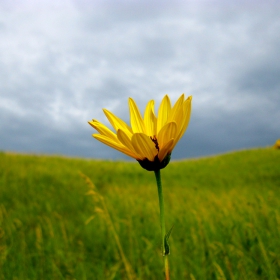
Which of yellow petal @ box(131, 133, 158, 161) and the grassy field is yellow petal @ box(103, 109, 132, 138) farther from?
the grassy field

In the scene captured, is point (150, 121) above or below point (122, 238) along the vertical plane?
above

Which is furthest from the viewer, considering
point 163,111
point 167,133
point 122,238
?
point 122,238

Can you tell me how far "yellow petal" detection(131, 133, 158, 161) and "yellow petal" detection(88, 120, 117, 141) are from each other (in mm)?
93

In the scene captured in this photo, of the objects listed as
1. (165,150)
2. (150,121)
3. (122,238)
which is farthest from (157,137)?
(122,238)

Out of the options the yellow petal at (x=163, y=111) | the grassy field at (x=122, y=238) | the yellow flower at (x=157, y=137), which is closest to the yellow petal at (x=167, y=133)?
the yellow flower at (x=157, y=137)

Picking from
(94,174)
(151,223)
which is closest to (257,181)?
(94,174)

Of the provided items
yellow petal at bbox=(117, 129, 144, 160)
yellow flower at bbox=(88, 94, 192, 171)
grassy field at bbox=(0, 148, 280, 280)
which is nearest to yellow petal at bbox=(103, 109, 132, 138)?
yellow flower at bbox=(88, 94, 192, 171)

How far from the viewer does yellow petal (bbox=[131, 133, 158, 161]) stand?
0.76m

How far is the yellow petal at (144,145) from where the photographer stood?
30.0 inches

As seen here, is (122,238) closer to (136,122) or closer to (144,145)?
(136,122)

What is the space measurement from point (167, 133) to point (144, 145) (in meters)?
0.07

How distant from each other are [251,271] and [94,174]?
30.9 ft

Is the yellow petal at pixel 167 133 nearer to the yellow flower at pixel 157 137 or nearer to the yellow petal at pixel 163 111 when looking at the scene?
the yellow flower at pixel 157 137

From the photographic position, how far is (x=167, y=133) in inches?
30.4
